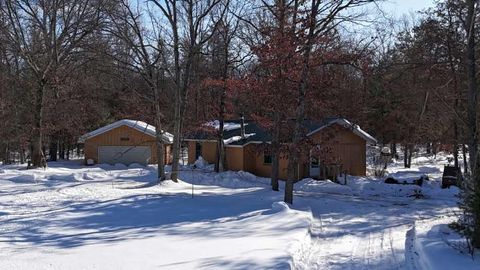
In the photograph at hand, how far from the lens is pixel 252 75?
64.2ft

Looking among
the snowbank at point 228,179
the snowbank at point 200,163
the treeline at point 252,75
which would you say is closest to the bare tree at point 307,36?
the treeline at point 252,75

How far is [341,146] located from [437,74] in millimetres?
12373

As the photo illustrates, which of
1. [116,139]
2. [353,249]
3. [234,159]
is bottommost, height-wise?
[353,249]

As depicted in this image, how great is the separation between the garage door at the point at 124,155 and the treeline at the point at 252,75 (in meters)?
3.14

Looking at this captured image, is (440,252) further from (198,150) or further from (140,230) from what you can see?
(198,150)

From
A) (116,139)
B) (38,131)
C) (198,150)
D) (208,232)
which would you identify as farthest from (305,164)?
(208,232)

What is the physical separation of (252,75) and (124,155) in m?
26.6

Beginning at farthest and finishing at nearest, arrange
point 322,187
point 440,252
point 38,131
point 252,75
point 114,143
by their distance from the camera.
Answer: point 114,143
point 38,131
point 322,187
point 252,75
point 440,252

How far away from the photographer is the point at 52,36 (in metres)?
34.0

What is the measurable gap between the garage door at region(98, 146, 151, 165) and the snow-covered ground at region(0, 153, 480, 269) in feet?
69.1

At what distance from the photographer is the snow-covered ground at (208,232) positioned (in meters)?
8.65

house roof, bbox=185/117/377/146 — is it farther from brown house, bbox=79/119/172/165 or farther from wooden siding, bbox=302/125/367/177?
brown house, bbox=79/119/172/165

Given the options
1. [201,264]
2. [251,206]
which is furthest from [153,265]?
[251,206]

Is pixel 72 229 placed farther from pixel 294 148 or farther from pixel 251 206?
pixel 294 148
